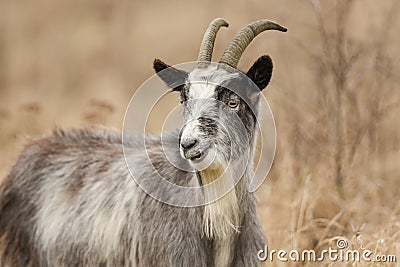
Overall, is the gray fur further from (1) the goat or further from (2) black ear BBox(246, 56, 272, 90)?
(2) black ear BBox(246, 56, 272, 90)

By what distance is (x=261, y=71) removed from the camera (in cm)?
595

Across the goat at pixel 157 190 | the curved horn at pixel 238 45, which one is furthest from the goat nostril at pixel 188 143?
the curved horn at pixel 238 45

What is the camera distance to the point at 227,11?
14.1m

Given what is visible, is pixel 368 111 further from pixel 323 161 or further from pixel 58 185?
pixel 58 185

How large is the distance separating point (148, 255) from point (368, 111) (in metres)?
3.46

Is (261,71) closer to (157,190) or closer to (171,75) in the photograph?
(171,75)

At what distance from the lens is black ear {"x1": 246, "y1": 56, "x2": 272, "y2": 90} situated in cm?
592

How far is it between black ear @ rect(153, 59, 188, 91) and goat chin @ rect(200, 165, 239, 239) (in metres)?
0.76

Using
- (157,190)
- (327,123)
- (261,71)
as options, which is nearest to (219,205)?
(157,190)

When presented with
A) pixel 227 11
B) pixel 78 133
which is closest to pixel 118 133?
pixel 78 133

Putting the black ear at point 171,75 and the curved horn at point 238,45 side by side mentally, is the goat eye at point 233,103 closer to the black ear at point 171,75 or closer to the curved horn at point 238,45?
the curved horn at point 238,45
